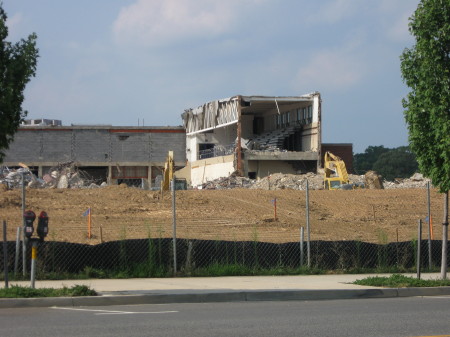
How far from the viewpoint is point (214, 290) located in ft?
50.9

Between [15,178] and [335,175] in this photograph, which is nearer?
[15,178]

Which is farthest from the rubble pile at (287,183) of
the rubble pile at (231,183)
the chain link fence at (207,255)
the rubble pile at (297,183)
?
the chain link fence at (207,255)

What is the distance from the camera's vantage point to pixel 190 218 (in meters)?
32.3

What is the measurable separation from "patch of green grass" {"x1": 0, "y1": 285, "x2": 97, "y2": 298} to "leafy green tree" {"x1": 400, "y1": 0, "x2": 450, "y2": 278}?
7.99 meters

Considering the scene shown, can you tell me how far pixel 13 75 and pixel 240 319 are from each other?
6273mm

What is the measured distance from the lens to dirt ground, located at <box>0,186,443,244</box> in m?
28.6

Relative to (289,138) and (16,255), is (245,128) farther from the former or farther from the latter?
(16,255)

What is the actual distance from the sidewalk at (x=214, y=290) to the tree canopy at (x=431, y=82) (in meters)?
2.95

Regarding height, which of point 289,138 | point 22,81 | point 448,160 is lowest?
point 448,160

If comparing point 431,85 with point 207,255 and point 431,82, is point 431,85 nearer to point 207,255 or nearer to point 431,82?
point 431,82

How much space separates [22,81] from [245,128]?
61217mm

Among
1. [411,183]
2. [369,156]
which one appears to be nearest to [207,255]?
[411,183]

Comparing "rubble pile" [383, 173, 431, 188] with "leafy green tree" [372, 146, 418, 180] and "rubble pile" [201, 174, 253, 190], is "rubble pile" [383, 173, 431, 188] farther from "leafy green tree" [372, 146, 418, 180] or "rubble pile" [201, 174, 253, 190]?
"leafy green tree" [372, 146, 418, 180]

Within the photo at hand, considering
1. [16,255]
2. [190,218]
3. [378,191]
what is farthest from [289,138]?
[16,255]
